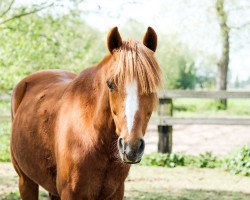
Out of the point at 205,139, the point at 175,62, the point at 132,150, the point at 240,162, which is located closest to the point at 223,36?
the point at 175,62

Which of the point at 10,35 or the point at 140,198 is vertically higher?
the point at 10,35

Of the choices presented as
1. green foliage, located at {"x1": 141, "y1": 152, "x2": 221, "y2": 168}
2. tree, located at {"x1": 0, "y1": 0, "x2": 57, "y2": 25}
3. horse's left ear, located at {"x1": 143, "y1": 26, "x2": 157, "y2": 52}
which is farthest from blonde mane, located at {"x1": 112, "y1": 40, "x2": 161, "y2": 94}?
green foliage, located at {"x1": 141, "y1": 152, "x2": 221, "y2": 168}

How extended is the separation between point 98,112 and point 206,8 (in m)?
22.8

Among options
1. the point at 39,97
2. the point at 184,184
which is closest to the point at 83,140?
the point at 39,97

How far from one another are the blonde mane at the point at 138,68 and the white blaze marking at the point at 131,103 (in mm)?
36

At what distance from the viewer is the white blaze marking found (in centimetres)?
246

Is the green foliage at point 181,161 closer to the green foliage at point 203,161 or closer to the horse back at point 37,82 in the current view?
the green foliage at point 203,161

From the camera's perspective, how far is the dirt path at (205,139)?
1096 cm

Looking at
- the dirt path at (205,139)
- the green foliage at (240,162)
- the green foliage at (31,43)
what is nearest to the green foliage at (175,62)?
the dirt path at (205,139)

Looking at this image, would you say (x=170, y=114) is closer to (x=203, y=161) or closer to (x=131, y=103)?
(x=203, y=161)

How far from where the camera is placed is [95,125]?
2971 mm

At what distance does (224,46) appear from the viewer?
2492 cm

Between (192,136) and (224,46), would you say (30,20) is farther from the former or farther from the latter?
(224,46)

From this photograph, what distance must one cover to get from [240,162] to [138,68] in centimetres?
537
